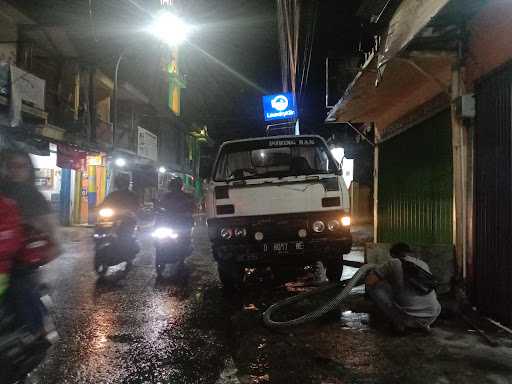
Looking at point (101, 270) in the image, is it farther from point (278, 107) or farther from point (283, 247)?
point (278, 107)

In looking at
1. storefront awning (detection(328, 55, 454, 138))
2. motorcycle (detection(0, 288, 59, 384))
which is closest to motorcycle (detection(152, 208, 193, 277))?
storefront awning (detection(328, 55, 454, 138))

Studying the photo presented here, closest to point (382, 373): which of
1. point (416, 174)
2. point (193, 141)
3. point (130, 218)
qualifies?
point (416, 174)

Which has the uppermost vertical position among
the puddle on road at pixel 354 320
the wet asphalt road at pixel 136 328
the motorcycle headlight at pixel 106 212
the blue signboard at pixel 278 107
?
the blue signboard at pixel 278 107

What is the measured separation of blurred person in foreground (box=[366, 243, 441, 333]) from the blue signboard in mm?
14718

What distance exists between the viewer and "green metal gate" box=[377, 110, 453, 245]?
22.1 ft

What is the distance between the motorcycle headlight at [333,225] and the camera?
20.3 ft

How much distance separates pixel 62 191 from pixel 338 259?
15.3m

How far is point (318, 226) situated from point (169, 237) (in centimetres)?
308

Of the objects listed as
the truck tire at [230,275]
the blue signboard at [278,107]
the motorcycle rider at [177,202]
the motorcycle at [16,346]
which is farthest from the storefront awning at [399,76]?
the blue signboard at [278,107]

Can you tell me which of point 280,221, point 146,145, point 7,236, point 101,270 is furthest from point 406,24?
point 146,145

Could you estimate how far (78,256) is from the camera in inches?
409

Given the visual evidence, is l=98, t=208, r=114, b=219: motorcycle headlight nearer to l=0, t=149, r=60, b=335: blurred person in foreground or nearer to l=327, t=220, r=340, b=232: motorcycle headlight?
l=327, t=220, r=340, b=232: motorcycle headlight

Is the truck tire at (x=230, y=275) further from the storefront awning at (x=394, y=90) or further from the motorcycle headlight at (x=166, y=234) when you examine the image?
the storefront awning at (x=394, y=90)

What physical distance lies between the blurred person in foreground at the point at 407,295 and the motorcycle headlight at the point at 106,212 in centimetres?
510
